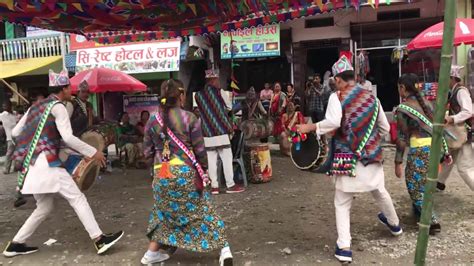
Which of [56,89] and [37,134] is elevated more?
[56,89]

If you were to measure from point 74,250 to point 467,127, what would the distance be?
15.5ft

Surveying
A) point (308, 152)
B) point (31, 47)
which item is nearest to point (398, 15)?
point (308, 152)

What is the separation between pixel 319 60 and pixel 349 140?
9.90m

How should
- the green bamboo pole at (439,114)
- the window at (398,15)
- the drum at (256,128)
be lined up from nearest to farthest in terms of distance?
1. the green bamboo pole at (439,114)
2. the drum at (256,128)
3. the window at (398,15)

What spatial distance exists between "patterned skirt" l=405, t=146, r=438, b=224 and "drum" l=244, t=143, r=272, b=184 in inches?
117

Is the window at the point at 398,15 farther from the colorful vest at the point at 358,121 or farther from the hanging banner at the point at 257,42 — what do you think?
the colorful vest at the point at 358,121

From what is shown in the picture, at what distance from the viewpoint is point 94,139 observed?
283 inches

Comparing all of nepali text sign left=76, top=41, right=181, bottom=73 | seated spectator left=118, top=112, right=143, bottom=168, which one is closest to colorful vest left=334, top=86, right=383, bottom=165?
seated spectator left=118, top=112, right=143, bottom=168

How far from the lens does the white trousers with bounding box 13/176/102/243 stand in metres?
4.42

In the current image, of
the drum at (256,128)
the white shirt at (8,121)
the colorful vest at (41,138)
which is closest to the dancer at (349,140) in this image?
the colorful vest at (41,138)

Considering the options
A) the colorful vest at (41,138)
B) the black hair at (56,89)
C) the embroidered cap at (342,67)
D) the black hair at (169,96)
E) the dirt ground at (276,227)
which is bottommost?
the dirt ground at (276,227)

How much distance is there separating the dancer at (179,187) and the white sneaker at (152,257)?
8cm

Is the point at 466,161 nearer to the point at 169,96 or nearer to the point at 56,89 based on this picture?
the point at 169,96

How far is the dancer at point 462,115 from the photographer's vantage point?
530 cm
